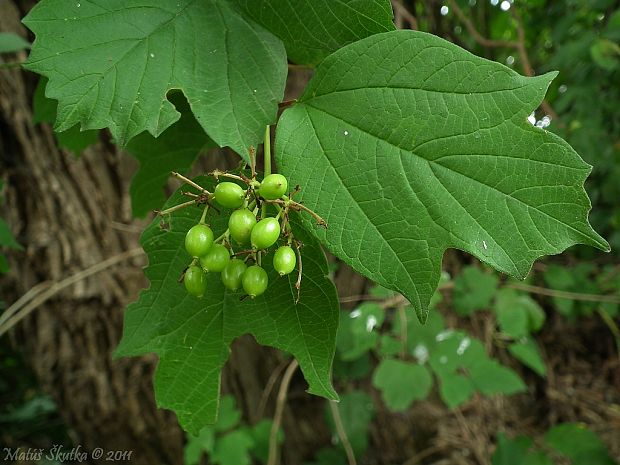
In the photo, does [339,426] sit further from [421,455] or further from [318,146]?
[318,146]

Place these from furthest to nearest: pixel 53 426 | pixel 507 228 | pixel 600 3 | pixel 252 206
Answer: pixel 53 426
pixel 600 3
pixel 252 206
pixel 507 228

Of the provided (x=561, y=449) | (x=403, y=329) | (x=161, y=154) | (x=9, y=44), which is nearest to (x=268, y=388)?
(x=403, y=329)

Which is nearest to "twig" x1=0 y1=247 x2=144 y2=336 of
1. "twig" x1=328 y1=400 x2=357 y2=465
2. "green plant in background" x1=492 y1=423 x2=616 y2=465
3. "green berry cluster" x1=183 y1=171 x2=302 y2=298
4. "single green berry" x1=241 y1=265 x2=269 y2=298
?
"twig" x1=328 y1=400 x2=357 y2=465

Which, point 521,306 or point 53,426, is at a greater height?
point 521,306

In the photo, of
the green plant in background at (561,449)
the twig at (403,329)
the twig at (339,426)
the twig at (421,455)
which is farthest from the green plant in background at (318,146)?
the twig at (421,455)

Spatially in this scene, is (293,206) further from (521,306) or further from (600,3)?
(600,3)

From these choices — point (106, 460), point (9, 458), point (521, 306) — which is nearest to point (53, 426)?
point (9, 458)
